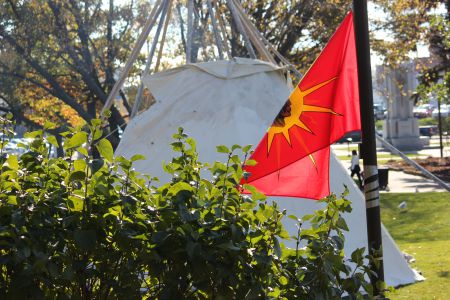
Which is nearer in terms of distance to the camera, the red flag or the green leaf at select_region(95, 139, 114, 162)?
the green leaf at select_region(95, 139, 114, 162)

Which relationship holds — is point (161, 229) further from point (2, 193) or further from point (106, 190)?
point (2, 193)

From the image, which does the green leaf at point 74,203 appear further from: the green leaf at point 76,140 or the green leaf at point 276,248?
the green leaf at point 276,248

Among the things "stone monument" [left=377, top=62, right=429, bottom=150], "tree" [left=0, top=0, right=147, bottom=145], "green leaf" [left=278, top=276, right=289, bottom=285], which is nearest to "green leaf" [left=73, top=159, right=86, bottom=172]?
"green leaf" [left=278, top=276, right=289, bottom=285]

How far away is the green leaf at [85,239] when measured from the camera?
371 centimetres

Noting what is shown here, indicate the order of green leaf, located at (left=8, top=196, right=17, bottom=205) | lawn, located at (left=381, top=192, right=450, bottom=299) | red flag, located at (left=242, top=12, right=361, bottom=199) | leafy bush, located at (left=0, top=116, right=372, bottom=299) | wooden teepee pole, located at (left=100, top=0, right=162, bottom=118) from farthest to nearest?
1. wooden teepee pole, located at (left=100, top=0, right=162, bottom=118)
2. lawn, located at (left=381, top=192, right=450, bottom=299)
3. red flag, located at (left=242, top=12, right=361, bottom=199)
4. green leaf, located at (left=8, top=196, right=17, bottom=205)
5. leafy bush, located at (left=0, top=116, right=372, bottom=299)

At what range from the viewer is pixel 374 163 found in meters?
6.15

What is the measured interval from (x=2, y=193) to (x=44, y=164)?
47 centimetres

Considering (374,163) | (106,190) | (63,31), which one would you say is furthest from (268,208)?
(63,31)

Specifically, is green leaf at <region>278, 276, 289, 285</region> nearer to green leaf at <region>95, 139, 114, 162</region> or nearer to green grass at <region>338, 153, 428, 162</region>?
green leaf at <region>95, 139, 114, 162</region>

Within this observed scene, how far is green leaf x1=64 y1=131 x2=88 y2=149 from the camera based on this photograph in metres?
4.05

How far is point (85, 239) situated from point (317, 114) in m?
3.67

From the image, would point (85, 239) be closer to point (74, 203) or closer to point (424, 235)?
point (74, 203)

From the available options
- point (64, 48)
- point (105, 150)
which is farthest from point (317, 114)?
point (64, 48)

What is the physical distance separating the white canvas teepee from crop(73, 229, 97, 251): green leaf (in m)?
5.62
